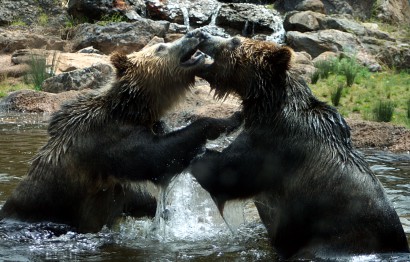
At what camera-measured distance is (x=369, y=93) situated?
17484mm

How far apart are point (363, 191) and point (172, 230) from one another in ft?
7.38

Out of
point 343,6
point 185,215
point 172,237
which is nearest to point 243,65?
point 172,237

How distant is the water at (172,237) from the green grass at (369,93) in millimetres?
6873

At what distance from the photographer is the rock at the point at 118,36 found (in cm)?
2259

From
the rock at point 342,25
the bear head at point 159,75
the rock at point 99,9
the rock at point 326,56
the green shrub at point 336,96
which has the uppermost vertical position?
the rock at point 99,9

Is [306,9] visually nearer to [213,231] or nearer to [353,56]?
[353,56]

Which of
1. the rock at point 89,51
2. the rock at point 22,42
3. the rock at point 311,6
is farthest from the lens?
the rock at point 311,6

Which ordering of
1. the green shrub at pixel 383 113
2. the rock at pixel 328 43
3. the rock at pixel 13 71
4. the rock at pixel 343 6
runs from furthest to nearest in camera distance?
the rock at pixel 343 6, the rock at pixel 328 43, the rock at pixel 13 71, the green shrub at pixel 383 113

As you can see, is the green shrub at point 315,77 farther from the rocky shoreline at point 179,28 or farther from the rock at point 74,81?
the rock at point 74,81

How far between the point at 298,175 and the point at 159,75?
1773 mm

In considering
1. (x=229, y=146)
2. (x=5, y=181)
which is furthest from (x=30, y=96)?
(x=229, y=146)

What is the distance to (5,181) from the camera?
29.2ft

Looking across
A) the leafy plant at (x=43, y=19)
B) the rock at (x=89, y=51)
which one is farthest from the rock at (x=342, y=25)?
the leafy plant at (x=43, y=19)

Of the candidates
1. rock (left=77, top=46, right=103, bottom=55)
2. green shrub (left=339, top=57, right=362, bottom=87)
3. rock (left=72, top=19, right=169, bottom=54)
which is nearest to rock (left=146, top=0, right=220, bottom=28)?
rock (left=72, top=19, right=169, bottom=54)
